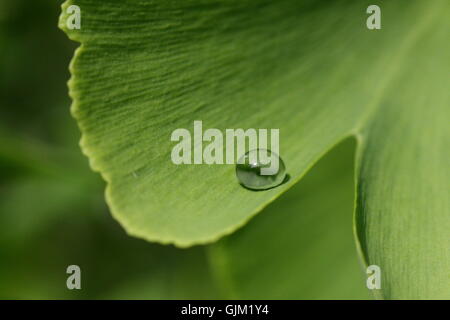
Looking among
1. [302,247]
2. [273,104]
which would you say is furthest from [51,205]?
[273,104]

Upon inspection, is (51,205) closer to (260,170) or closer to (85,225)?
(85,225)

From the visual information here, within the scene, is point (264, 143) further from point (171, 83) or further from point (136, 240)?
point (136, 240)

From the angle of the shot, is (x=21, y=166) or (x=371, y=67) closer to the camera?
(x=371, y=67)

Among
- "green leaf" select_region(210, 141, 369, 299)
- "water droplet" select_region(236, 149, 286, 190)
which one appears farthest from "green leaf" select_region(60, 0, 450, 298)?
"green leaf" select_region(210, 141, 369, 299)

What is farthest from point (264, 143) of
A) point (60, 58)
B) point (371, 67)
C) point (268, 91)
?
point (60, 58)

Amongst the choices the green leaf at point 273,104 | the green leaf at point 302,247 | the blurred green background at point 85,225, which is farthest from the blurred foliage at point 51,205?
the green leaf at point 273,104

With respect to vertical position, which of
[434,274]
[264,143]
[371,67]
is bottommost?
[434,274]

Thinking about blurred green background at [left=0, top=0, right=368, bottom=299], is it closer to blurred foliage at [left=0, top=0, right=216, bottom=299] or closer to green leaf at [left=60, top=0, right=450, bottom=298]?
blurred foliage at [left=0, top=0, right=216, bottom=299]
